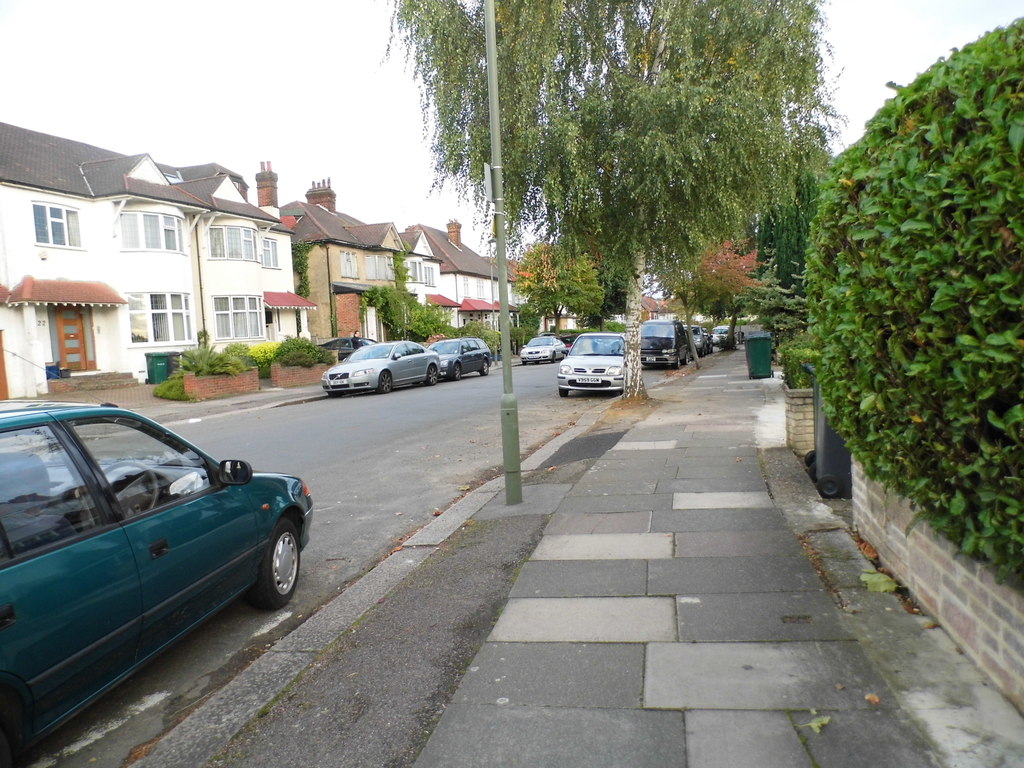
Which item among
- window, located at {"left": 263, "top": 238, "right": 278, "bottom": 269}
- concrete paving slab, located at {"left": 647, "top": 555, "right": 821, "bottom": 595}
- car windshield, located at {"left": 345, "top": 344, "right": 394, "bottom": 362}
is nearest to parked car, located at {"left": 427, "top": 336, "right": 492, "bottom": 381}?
car windshield, located at {"left": 345, "top": 344, "right": 394, "bottom": 362}

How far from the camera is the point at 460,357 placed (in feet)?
92.5

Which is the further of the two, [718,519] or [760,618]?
[718,519]

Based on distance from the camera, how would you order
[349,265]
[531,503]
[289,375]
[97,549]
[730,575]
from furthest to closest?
1. [349,265]
2. [289,375]
3. [531,503]
4. [730,575]
5. [97,549]

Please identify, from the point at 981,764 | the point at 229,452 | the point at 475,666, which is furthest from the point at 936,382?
the point at 229,452

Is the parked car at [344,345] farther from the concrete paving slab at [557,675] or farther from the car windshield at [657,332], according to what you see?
the concrete paving slab at [557,675]

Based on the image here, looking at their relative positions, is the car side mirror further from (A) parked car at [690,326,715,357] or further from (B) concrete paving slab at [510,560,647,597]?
(A) parked car at [690,326,715,357]

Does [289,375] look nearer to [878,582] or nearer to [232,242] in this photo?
[232,242]

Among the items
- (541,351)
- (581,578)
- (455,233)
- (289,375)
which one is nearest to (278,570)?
(581,578)

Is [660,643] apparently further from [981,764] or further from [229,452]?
[229,452]

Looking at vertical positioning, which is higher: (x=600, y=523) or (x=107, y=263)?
(x=107, y=263)

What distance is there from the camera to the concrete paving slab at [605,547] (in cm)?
538

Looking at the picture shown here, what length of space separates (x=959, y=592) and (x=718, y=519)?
8.77 ft

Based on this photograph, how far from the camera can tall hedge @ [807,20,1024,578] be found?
2.47 m

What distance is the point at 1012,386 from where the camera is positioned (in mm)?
2576
